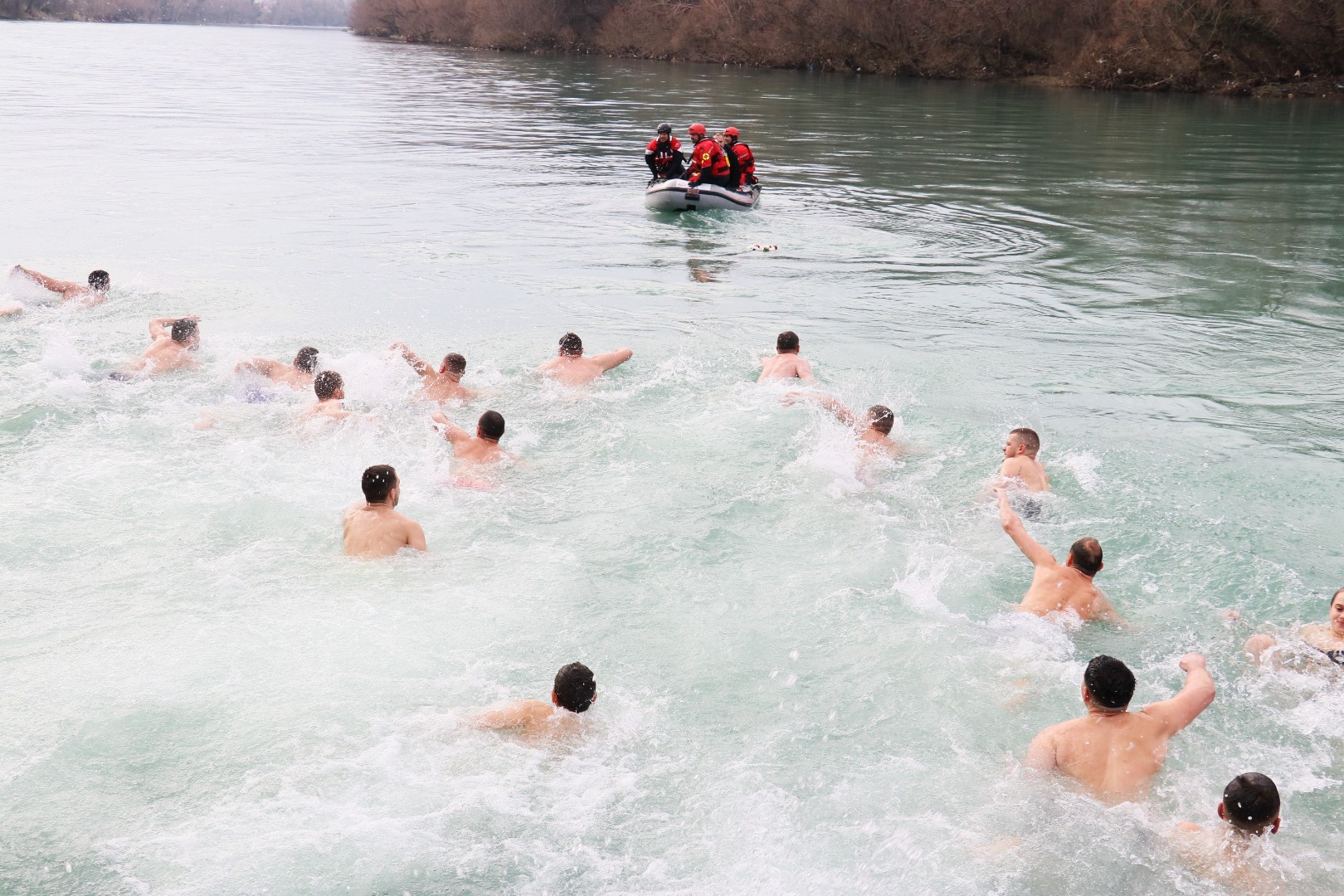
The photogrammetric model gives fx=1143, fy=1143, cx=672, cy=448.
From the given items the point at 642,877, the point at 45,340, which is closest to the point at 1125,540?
the point at 642,877


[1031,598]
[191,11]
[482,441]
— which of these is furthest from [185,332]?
[191,11]

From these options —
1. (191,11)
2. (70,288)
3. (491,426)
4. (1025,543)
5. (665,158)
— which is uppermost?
(191,11)

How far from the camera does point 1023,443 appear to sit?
9125mm

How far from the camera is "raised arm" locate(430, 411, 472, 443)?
31.5 feet

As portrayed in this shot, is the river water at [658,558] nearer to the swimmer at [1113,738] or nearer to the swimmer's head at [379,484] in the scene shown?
the swimmer at [1113,738]

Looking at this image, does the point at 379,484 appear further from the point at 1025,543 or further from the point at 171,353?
the point at 171,353

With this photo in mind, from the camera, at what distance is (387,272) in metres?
16.1

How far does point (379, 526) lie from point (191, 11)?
160 m

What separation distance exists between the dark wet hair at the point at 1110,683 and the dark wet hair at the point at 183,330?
9295mm

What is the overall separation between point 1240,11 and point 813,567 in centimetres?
4035

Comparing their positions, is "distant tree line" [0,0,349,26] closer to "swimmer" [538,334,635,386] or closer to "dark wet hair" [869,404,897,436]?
"swimmer" [538,334,635,386]

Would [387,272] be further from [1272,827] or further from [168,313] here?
[1272,827]

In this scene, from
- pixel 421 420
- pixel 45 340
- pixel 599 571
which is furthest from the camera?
pixel 45 340

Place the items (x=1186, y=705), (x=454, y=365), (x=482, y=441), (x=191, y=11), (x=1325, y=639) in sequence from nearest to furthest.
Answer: (x=1186, y=705), (x=1325, y=639), (x=482, y=441), (x=454, y=365), (x=191, y=11)
